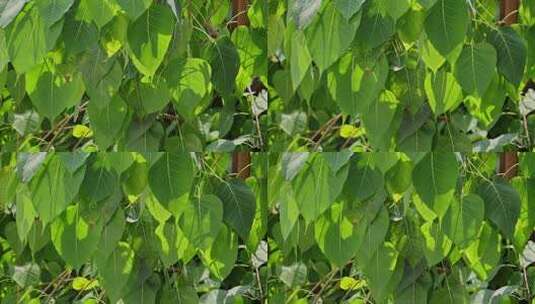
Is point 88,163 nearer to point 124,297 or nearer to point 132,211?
point 132,211

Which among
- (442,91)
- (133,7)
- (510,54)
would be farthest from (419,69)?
(133,7)

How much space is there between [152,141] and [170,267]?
316 mm

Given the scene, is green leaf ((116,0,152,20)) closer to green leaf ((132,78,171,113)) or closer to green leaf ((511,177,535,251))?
green leaf ((132,78,171,113))

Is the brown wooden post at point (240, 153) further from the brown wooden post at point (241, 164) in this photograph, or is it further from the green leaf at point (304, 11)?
the green leaf at point (304, 11)

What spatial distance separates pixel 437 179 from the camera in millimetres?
2246

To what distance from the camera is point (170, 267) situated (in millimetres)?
2328

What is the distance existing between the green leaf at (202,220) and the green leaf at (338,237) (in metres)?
0.26

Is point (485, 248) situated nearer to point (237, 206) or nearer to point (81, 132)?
point (237, 206)

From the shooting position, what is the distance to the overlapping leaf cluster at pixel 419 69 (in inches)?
87.8

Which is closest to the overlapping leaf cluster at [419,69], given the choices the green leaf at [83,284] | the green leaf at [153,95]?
the green leaf at [153,95]

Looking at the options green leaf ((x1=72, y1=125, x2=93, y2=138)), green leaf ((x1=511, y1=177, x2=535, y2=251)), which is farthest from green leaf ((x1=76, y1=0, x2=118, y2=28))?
green leaf ((x1=511, y1=177, x2=535, y2=251))

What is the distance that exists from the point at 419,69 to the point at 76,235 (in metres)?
0.93

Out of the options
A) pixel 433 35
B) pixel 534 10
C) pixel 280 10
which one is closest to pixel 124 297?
pixel 280 10

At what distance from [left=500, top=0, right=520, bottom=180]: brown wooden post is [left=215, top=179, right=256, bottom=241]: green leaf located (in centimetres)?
61
